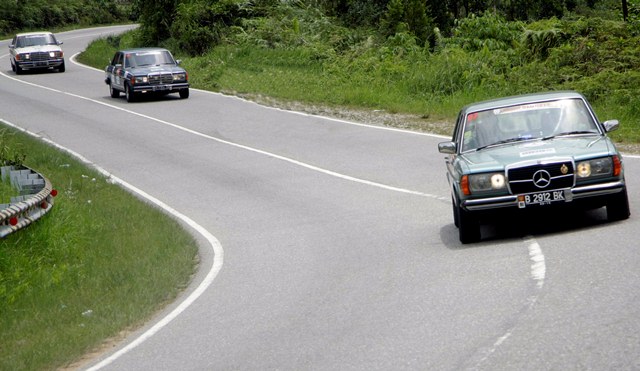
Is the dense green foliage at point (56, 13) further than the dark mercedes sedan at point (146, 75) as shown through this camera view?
Yes

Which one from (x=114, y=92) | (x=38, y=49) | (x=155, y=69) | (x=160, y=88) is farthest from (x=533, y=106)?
(x=38, y=49)

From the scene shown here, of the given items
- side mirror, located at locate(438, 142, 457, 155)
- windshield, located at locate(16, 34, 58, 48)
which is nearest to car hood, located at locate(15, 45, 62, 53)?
windshield, located at locate(16, 34, 58, 48)

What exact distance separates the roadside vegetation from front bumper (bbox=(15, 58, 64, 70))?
3.10 metres

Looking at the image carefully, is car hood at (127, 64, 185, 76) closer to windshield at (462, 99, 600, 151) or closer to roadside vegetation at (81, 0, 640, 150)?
roadside vegetation at (81, 0, 640, 150)

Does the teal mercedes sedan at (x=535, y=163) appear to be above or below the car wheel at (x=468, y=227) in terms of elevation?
above

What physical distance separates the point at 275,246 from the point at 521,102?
351 centimetres

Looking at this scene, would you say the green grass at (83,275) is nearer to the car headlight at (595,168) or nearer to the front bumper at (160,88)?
the car headlight at (595,168)

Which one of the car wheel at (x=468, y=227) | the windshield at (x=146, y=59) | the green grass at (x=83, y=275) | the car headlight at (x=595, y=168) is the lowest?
the windshield at (x=146, y=59)

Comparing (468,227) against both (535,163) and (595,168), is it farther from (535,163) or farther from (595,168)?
(595,168)

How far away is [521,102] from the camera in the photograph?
12680mm

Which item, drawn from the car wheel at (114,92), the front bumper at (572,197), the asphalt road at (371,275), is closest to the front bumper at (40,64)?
the car wheel at (114,92)

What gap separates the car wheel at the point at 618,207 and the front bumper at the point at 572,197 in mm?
108

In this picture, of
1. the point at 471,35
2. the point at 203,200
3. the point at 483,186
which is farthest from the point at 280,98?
the point at 483,186

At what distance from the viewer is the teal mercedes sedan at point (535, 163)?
11352 mm
